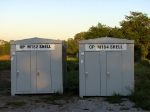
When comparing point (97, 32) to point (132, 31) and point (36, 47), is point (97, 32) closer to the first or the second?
point (132, 31)

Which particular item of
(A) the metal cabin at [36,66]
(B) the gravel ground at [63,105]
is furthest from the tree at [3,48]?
(B) the gravel ground at [63,105]

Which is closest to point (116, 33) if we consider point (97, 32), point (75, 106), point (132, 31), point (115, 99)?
point (97, 32)

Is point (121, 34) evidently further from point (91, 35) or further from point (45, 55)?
point (45, 55)

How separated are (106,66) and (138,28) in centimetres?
4984

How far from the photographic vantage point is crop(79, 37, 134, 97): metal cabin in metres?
12.6

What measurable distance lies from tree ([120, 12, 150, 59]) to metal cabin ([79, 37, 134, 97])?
45169 millimetres

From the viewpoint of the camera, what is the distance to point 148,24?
2456 inches

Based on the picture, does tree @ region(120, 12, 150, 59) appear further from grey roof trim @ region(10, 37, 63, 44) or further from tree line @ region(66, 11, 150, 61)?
grey roof trim @ region(10, 37, 63, 44)

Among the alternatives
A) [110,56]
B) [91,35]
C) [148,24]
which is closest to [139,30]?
[148,24]

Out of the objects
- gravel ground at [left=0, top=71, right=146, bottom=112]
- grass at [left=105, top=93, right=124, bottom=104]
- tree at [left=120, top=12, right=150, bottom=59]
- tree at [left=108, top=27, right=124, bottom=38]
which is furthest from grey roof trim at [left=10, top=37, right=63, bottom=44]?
Answer: tree at [left=120, top=12, right=150, bottom=59]

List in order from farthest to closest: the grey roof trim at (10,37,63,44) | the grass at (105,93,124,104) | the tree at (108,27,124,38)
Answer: the tree at (108,27,124,38), the grey roof trim at (10,37,63,44), the grass at (105,93,124,104)

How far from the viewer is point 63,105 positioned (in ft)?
36.1

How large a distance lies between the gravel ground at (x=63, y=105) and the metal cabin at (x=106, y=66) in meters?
0.57

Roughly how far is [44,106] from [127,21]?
178 ft
